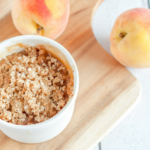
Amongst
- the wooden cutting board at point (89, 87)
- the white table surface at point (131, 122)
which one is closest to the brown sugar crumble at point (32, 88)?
the wooden cutting board at point (89, 87)

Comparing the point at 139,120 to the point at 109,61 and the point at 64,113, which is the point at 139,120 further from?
the point at 64,113

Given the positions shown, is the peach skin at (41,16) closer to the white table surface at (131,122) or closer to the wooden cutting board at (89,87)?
the wooden cutting board at (89,87)

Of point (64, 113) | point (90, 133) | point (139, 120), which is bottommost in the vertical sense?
point (139, 120)

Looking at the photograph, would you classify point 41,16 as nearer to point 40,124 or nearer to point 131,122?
point 40,124

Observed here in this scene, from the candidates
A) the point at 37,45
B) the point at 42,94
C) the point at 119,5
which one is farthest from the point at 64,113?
the point at 119,5

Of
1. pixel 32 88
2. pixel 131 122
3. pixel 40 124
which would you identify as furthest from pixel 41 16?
pixel 131 122

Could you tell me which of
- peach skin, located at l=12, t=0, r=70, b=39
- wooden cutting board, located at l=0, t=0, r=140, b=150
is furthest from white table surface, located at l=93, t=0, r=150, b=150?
peach skin, located at l=12, t=0, r=70, b=39
